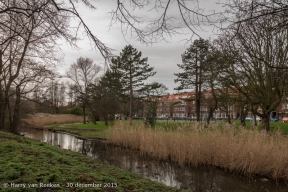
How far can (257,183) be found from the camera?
6.87 meters

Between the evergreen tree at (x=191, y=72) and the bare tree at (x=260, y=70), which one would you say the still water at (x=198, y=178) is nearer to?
the bare tree at (x=260, y=70)

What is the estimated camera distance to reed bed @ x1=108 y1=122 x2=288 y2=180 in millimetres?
7266

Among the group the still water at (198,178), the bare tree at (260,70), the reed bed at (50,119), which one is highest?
the bare tree at (260,70)

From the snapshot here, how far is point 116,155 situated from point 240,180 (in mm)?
5633

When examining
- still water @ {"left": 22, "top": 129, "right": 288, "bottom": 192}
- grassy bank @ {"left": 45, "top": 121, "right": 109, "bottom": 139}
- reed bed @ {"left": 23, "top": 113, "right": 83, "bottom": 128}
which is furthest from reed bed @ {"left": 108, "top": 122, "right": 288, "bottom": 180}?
reed bed @ {"left": 23, "top": 113, "right": 83, "bottom": 128}

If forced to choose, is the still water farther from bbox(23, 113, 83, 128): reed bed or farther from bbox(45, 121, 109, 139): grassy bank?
bbox(23, 113, 83, 128): reed bed

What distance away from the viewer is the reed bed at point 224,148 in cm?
727

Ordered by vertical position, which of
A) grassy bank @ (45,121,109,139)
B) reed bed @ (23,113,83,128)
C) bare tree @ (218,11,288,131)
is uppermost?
bare tree @ (218,11,288,131)

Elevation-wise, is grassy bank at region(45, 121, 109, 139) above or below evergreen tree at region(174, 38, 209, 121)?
below

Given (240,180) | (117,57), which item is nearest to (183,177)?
(240,180)

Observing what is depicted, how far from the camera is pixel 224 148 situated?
8.14m

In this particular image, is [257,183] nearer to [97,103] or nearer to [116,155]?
[116,155]

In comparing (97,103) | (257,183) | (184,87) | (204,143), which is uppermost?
(184,87)

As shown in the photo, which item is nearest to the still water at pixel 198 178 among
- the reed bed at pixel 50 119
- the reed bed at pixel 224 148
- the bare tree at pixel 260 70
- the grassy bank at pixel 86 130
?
the reed bed at pixel 224 148
